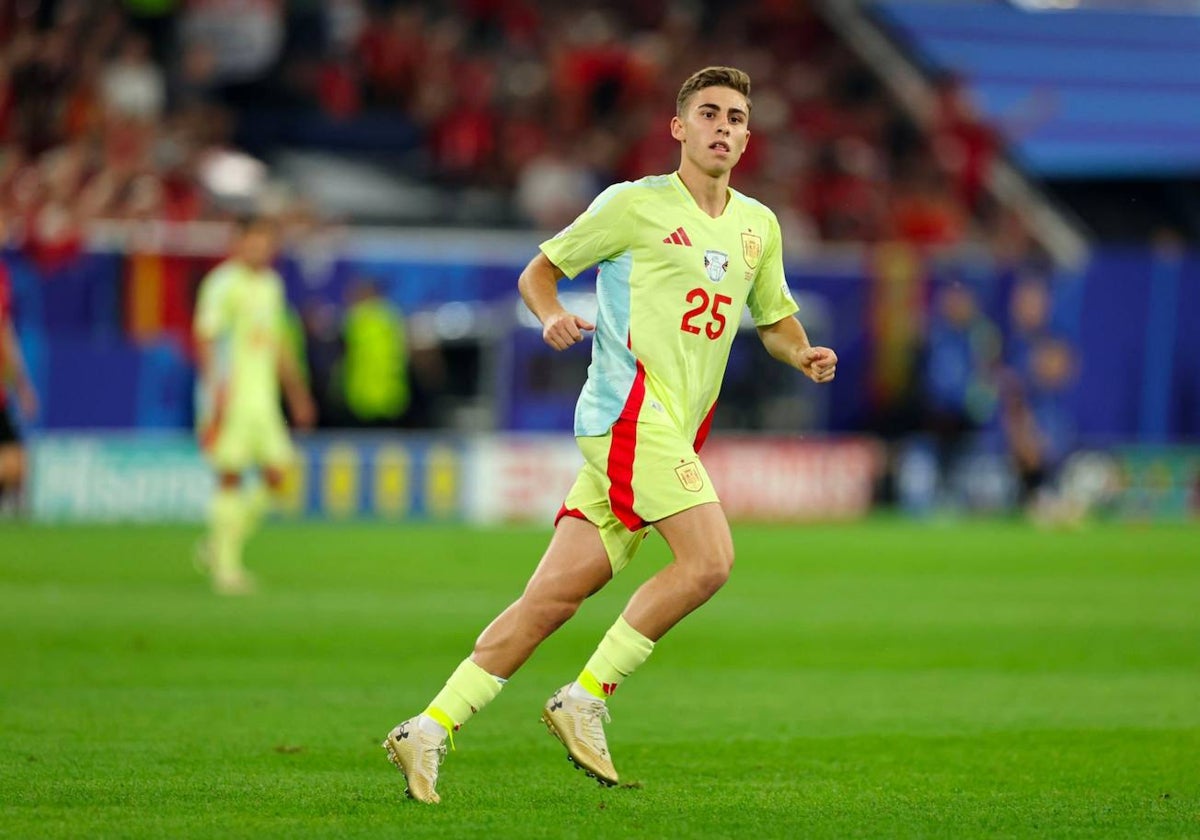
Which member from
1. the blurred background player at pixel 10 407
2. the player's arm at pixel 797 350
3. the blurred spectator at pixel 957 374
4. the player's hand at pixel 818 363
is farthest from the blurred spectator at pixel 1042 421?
the player's hand at pixel 818 363

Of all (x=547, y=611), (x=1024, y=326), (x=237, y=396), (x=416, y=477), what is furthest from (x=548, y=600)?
(x=1024, y=326)

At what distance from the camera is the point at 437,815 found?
21.7 ft

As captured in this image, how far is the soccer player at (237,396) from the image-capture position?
48.5ft

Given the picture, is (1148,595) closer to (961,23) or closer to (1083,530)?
(1083,530)

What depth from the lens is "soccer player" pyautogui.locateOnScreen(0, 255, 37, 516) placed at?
16062 millimetres

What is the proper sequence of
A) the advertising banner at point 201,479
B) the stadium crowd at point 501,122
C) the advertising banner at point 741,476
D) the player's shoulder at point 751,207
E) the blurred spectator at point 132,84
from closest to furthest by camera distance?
1. the player's shoulder at point 751,207
2. the advertising banner at point 201,479
3. the advertising banner at point 741,476
4. the stadium crowd at point 501,122
5. the blurred spectator at point 132,84

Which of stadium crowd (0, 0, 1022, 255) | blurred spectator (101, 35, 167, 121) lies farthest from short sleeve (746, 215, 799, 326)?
blurred spectator (101, 35, 167, 121)

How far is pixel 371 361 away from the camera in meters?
22.3

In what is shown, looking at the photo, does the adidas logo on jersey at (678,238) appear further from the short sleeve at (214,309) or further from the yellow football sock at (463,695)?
the short sleeve at (214,309)

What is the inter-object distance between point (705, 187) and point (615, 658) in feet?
5.31

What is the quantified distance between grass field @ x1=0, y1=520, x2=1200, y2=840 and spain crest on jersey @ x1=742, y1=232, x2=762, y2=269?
1.82 m

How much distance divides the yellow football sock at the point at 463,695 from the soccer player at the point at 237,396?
801cm

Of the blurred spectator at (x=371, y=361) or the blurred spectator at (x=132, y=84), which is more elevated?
the blurred spectator at (x=132, y=84)

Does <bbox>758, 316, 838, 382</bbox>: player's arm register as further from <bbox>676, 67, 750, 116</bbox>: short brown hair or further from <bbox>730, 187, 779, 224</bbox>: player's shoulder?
<bbox>676, 67, 750, 116</bbox>: short brown hair
